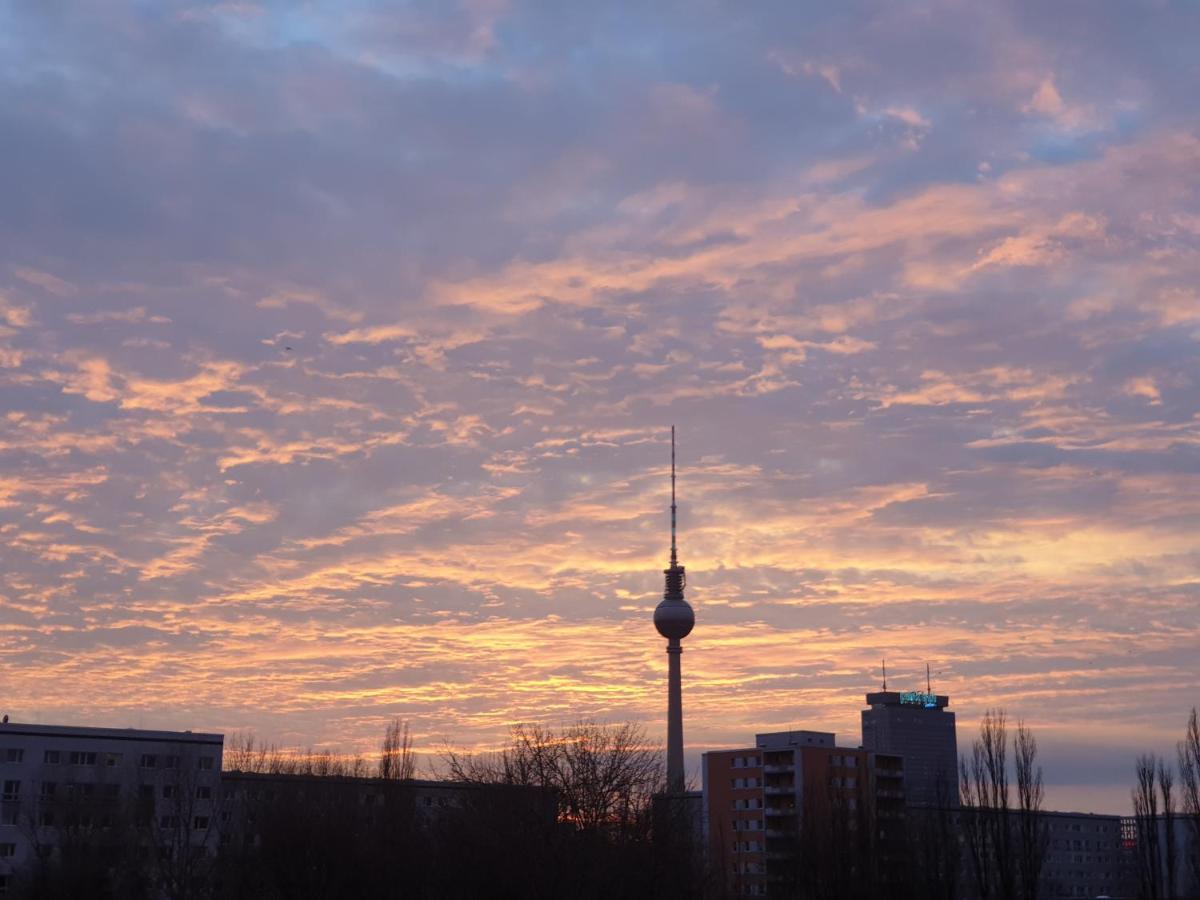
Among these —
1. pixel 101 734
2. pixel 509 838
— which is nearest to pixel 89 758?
pixel 101 734

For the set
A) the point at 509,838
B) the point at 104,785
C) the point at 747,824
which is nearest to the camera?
the point at 509,838

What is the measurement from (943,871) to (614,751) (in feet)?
206

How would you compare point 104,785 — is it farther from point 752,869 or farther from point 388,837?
point 752,869

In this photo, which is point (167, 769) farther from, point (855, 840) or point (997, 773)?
point (997, 773)

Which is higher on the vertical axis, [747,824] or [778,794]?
[778,794]

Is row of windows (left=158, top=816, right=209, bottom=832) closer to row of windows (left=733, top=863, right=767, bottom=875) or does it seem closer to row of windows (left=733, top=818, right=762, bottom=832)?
row of windows (left=733, top=863, right=767, bottom=875)

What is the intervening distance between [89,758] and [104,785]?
3413 mm

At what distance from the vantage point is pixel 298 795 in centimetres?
Answer: 10575

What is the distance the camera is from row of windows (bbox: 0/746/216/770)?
115 m

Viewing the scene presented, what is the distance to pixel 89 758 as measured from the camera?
119 metres

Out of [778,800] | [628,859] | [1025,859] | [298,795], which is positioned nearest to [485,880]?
[628,859]

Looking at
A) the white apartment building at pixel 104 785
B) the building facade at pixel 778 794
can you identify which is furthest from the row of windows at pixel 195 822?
the building facade at pixel 778 794

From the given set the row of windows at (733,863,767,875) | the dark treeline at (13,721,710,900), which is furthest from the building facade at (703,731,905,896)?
the dark treeline at (13,721,710,900)

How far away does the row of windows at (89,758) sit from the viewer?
378 ft
